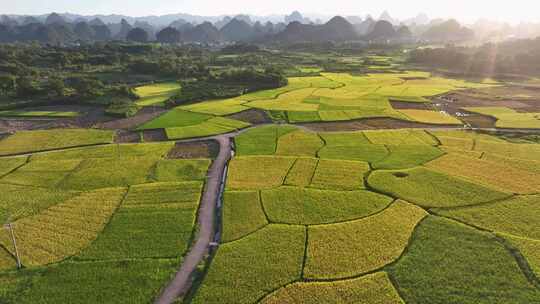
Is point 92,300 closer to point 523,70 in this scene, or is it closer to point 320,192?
point 320,192

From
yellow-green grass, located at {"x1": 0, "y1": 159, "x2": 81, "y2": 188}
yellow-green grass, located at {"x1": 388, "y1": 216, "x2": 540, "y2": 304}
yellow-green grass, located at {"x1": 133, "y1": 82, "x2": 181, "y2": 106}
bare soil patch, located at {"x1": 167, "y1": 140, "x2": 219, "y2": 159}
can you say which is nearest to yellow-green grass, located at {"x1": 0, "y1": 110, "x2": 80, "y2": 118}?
yellow-green grass, located at {"x1": 133, "y1": 82, "x2": 181, "y2": 106}

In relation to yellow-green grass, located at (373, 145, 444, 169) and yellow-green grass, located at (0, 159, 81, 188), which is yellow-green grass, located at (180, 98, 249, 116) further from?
yellow-green grass, located at (373, 145, 444, 169)

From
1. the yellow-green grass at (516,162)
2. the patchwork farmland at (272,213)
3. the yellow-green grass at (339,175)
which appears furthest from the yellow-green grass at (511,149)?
the yellow-green grass at (339,175)

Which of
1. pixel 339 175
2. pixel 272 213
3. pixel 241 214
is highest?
pixel 339 175

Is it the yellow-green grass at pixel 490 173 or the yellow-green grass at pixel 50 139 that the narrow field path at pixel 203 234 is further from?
the yellow-green grass at pixel 490 173

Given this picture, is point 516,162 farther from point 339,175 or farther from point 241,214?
point 241,214

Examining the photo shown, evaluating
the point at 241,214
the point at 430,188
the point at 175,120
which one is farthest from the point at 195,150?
the point at 430,188

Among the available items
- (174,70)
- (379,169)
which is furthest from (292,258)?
(174,70)
